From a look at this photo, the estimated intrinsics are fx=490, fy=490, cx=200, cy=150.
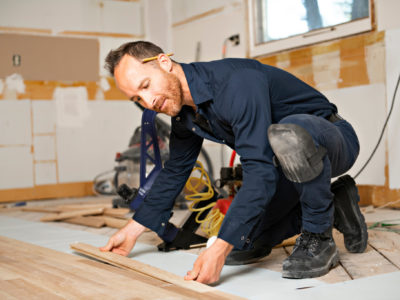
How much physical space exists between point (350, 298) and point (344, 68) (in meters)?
2.57

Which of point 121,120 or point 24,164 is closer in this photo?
point 24,164

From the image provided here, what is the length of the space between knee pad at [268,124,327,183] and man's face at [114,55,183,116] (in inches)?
15.3

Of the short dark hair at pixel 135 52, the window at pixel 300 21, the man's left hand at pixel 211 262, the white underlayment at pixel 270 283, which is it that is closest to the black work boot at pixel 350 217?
the white underlayment at pixel 270 283

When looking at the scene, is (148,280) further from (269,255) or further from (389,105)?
(389,105)

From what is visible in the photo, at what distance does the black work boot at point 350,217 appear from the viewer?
6.65ft

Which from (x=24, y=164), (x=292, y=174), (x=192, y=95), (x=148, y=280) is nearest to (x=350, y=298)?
(x=292, y=174)

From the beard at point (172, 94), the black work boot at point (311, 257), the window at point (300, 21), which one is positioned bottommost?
the black work boot at point (311, 257)

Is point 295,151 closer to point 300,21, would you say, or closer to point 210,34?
point 300,21

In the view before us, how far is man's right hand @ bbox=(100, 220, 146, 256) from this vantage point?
2067 mm

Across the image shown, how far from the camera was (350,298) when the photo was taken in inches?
55.6

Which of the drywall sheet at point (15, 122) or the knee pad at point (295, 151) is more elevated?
the drywall sheet at point (15, 122)

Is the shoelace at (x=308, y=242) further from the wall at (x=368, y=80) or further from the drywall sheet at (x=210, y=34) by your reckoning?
the drywall sheet at (x=210, y=34)

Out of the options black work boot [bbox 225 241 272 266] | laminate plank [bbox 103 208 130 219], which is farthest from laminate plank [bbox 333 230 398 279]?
laminate plank [bbox 103 208 130 219]

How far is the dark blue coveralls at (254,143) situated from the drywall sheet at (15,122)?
3.51 meters
